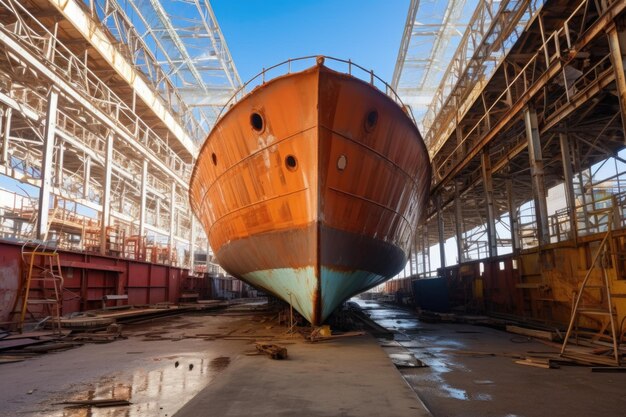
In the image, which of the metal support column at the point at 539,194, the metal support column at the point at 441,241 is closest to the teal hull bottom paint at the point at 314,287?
the metal support column at the point at 539,194

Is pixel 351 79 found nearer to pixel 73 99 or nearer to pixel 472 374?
pixel 472 374

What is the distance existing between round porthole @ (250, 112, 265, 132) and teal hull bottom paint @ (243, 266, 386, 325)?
2.56m

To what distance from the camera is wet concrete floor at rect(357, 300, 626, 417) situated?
304cm

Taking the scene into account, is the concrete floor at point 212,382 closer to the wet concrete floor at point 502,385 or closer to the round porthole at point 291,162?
the wet concrete floor at point 502,385

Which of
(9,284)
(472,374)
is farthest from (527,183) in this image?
(9,284)

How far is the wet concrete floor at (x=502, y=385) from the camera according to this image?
3.04 meters

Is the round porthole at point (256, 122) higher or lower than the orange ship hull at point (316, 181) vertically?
higher

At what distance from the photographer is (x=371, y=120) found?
22.8ft

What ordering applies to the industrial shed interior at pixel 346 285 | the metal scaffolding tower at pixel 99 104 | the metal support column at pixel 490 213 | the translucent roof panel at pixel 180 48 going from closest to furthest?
the industrial shed interior at pixel 346 285
the metal support column at pixel 490 213
the metal scaffolding tower at pixel 99 104
the translucent roof panel at pixel 180 48

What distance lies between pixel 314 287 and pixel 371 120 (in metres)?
3.03

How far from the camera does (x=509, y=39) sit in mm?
12734

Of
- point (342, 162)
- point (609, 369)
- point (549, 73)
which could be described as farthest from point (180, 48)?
point (609, 369)

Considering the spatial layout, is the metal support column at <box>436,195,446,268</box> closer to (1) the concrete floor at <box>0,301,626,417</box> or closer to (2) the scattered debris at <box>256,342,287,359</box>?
(1) the concrete floor at <box>0,301,626,417</box>

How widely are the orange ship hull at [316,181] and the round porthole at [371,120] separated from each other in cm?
2
